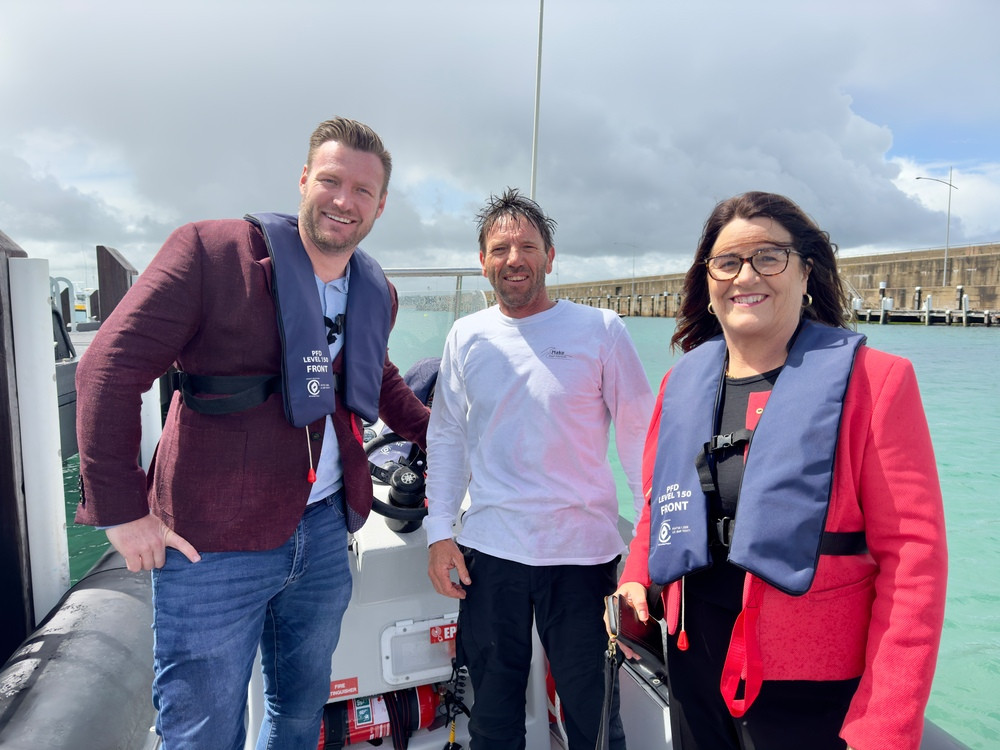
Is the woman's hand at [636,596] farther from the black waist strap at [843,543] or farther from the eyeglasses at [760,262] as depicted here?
the eyeglasses at [760,262]

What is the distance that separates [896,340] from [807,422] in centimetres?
3449

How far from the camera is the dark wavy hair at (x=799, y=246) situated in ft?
4.09

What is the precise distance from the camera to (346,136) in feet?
5.10

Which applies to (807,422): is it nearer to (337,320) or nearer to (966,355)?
(337,320)

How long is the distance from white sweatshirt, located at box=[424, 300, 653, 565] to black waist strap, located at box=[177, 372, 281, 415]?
61 cm

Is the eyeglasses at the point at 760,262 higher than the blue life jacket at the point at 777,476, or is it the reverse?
the eyeglasses at the point at 760,262

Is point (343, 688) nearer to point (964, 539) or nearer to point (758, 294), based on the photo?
point (758, 294)

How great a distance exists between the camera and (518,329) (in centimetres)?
176

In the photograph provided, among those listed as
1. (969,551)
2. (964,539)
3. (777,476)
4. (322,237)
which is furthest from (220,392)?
(964,539)

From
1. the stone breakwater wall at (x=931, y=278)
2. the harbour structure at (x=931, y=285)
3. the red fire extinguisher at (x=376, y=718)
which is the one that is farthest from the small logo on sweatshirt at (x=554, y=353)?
the harbour structure at (x=931, y=285)

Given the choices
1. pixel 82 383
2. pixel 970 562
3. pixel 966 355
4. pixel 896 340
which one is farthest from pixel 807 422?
pixel 896 340

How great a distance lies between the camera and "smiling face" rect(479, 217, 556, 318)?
174 centimetres

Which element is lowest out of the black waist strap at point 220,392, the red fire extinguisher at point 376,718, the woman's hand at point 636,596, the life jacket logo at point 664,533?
the red fire extinguisher at point 376,718

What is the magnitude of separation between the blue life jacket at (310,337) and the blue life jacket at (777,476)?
2.59 ft
